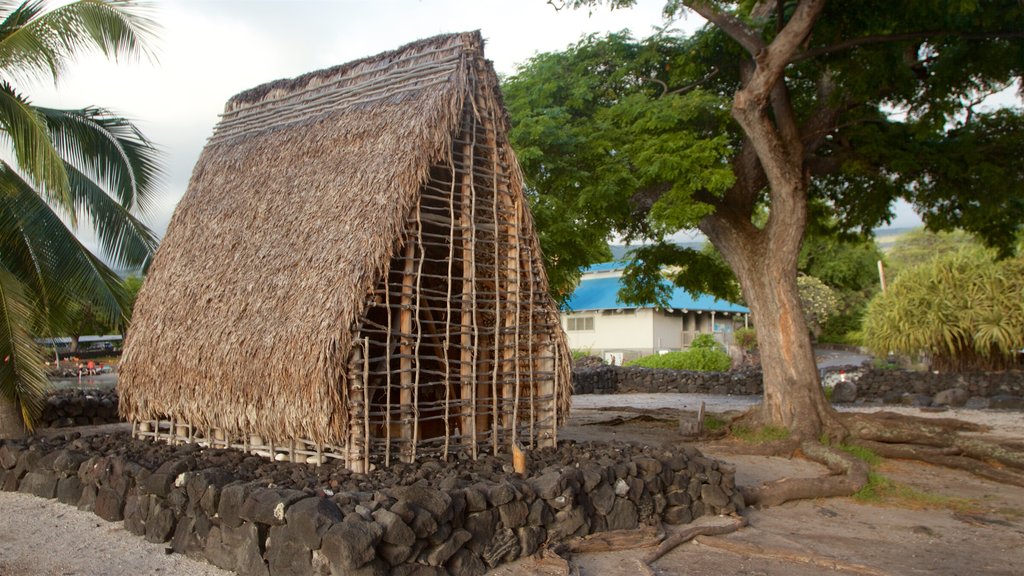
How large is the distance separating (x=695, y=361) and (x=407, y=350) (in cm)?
1787

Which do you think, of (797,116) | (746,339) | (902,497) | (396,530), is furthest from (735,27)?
(746,339)

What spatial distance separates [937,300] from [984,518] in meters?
11.6

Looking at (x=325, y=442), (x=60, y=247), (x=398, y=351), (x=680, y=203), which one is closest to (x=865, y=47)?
(x=680, y=203)

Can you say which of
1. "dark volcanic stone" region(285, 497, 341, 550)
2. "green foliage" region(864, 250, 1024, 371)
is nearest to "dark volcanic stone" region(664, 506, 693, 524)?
"dark volcanic stone" region(285, 497, 341, 550)

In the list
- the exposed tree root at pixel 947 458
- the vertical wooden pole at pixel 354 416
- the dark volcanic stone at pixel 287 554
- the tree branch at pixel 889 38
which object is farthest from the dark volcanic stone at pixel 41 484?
the tree branch at pixel 889 38

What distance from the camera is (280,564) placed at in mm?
5664

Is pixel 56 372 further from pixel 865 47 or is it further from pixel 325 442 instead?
pixel 865 47

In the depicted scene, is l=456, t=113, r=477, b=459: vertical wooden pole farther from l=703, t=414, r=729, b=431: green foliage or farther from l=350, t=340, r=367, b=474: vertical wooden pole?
l=703, t=414, r=729, b=431: green foliage

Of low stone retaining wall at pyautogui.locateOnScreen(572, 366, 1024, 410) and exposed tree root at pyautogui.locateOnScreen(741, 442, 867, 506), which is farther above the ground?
low stone retaining wall at pyautogui.locateOnScreen(572, 366, 1024, 410)

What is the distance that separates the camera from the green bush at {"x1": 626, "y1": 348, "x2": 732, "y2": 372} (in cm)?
2420

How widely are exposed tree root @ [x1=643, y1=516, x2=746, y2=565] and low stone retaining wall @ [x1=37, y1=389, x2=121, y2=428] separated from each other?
1068cm

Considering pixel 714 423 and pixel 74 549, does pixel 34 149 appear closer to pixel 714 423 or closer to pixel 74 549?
pixel 74 549

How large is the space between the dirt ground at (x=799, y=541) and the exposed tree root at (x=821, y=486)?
9 cm

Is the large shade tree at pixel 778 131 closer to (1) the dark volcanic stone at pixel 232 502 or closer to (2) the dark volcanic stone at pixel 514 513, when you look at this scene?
(2) the dark volcanic stone at pixel 514 513
